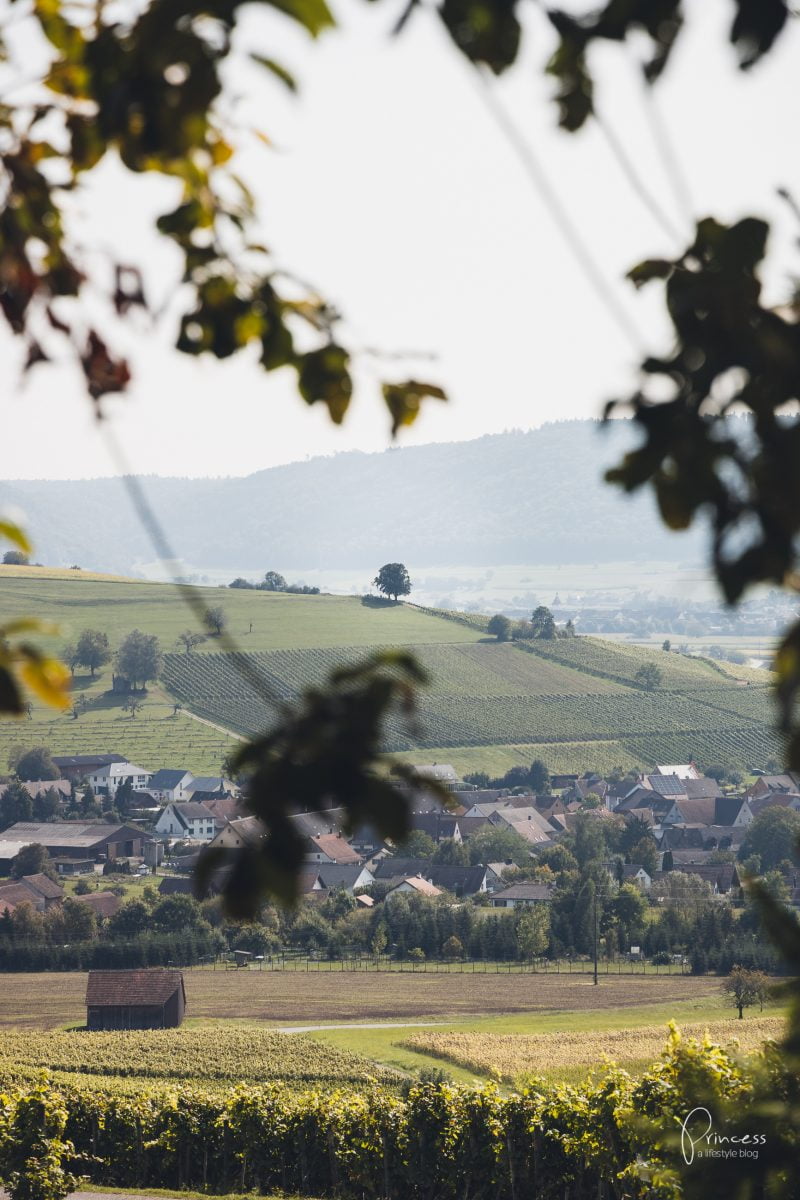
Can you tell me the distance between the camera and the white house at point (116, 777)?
94.5 m

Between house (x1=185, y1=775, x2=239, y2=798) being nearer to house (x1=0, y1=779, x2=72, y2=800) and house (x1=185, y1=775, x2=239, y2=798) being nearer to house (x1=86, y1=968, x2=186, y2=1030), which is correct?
house (x1=0, y1=779, x2=72, y2=800)

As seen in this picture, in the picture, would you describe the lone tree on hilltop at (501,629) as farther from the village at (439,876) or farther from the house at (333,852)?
the house at (333,852)

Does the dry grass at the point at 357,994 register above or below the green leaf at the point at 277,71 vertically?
below

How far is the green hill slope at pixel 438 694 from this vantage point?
100375 millimetres

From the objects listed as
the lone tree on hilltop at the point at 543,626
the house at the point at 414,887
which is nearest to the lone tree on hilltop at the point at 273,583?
the lone tree on hilltop at the point at 543,626

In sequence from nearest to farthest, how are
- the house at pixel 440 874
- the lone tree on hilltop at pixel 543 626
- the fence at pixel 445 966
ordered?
the fence at pixel 445 966, the house at pixel 440 874, the lone tree on hilltop at pixel 543 626

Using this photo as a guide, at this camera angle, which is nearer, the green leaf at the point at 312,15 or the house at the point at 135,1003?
the green leaf at the point at 312,15

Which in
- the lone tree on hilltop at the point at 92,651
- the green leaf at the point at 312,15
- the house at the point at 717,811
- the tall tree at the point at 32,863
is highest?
the lone tree on hilltop at the point at 92,651

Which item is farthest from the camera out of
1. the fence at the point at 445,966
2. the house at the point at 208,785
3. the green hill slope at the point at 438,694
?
the green hill slope at the point at 438,694

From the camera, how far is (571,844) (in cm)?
8206

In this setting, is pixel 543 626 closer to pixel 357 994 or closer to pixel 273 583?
pixel 273 583

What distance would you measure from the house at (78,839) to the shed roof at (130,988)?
31089 millimetres

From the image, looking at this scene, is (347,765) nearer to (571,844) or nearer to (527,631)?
(571,844)

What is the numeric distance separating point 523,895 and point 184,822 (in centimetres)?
2882
